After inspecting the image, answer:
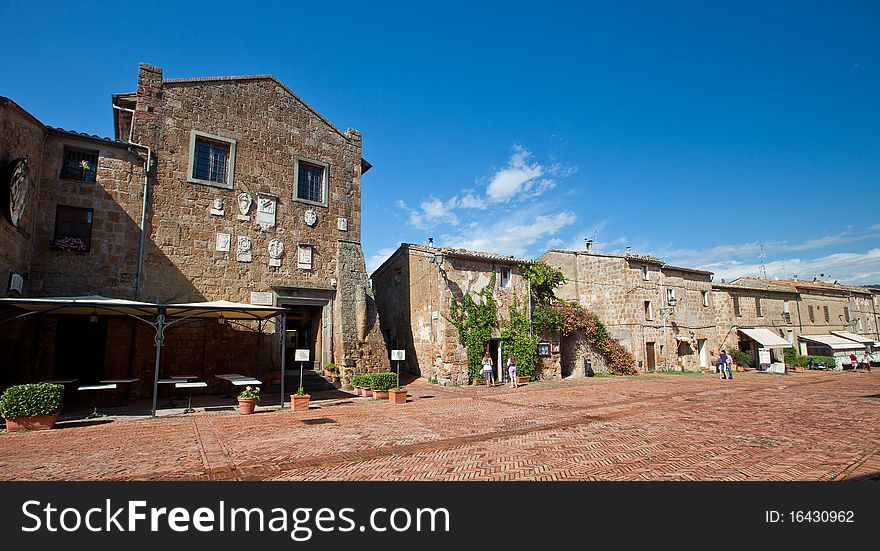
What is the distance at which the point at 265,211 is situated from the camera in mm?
15992

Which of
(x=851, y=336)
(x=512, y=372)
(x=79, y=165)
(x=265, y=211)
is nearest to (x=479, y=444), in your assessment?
(x=512, y=372)

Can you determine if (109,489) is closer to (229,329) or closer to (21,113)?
(229,329)

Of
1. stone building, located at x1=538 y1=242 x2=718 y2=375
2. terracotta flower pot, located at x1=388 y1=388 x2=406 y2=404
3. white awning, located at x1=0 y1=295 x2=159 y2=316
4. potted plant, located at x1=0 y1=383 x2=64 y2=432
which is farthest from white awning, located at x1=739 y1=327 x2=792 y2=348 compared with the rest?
potted plant, located at x1=0 y1=383 x2=64 y2=432

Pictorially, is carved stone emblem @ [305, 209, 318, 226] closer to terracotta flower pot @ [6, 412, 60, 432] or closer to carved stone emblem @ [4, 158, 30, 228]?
carved stone emblem @ [4, 158, 30, 228]

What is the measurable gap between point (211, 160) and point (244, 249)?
355 centimetres

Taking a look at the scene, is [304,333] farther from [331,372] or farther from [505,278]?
[505,278]

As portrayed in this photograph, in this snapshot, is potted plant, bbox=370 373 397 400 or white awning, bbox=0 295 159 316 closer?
white awning, bbox=0 295 159 316

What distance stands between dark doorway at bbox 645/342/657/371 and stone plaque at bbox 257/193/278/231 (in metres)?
22.4

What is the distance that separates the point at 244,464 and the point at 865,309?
49.7 meters

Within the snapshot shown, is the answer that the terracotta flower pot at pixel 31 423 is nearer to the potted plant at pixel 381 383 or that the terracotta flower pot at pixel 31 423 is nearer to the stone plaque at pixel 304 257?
the potted plant at pixel 381 383

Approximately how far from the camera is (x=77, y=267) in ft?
42.9

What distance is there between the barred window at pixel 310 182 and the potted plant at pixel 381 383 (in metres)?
7.78

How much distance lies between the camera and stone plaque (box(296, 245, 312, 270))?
16.3 meters

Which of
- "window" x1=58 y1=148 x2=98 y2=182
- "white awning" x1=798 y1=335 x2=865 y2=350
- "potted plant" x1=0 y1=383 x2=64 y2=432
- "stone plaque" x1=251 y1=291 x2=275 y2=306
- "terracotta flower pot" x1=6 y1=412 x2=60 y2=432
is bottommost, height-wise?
"terracotta flower pot" x1=6 y1=412 x2=60 y2=432
